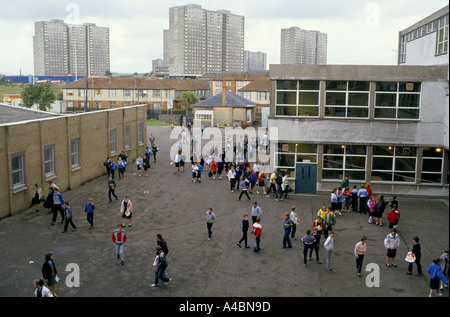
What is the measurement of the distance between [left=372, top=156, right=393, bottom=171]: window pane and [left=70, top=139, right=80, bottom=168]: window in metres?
17.9

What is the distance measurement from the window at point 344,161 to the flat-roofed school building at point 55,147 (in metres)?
14.9

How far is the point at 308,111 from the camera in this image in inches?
1066

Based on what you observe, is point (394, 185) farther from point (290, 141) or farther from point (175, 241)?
point (175, 241)

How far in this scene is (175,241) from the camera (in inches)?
719

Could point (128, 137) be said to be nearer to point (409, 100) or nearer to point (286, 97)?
point (286, 97)

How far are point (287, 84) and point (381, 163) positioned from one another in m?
7.20

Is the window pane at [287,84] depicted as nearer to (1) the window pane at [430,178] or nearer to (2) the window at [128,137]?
(1) the window pane at [430,178]

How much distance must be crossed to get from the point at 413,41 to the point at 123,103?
65041mm

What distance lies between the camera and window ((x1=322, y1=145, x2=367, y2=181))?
87.8ft

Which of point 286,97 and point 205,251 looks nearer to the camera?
point 205,251

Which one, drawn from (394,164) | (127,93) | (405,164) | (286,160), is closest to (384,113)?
(394,164)

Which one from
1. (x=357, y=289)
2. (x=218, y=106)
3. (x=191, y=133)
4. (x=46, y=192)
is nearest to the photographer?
(x=357, y=289)

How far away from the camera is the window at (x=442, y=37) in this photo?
85.4ft
